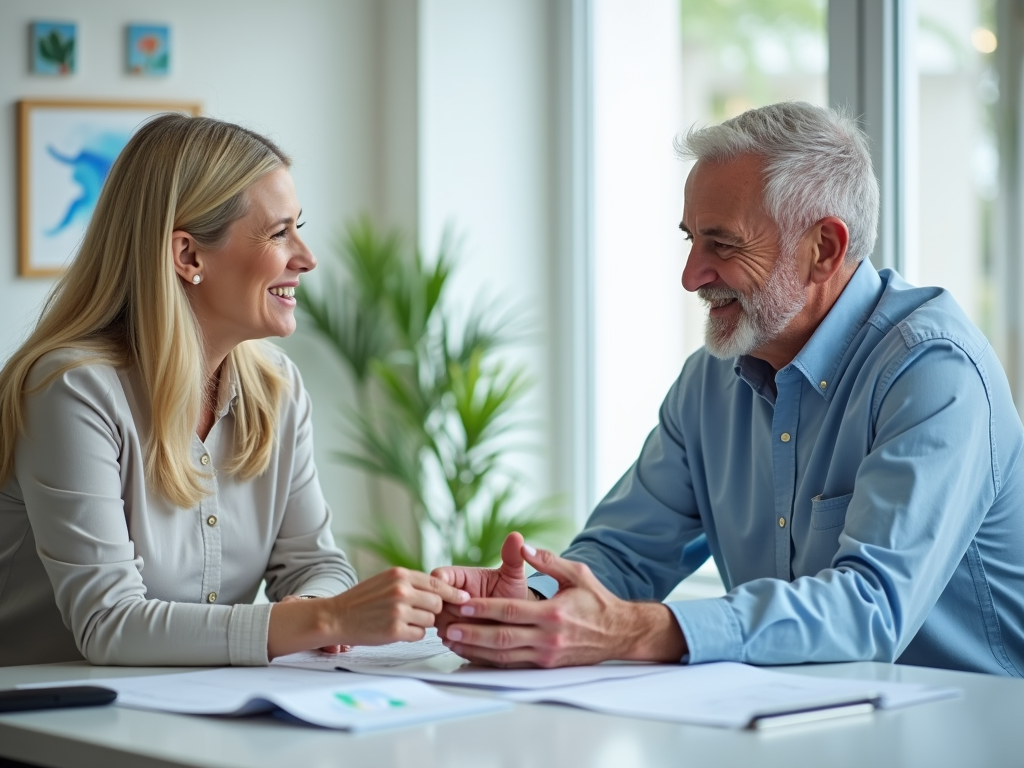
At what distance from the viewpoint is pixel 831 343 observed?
1.99 m

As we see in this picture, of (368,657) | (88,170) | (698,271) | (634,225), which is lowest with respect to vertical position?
(368,657)

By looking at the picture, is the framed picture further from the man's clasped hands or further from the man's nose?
the man's clasped hands

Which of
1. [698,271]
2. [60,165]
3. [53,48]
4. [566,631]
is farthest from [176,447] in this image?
[53,48]

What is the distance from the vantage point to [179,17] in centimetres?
441

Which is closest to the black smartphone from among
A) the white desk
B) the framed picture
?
the white desk

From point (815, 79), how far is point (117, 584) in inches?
107

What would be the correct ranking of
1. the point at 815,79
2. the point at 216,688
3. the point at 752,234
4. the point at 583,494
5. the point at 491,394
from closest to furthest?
the point at 216,688 → the point at 752,234 → the point at 815,79 → the point at 491,394 → the point at 583,494

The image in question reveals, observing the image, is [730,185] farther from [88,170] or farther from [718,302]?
[88,170]

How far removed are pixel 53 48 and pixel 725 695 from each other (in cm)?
366

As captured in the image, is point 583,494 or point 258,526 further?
point 583,494

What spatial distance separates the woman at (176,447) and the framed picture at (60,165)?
218 centimetres

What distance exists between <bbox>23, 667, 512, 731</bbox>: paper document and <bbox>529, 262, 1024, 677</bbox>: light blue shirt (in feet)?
1.21

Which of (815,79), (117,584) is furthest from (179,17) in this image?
(117,584)

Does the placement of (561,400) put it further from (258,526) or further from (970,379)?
(970,379)
